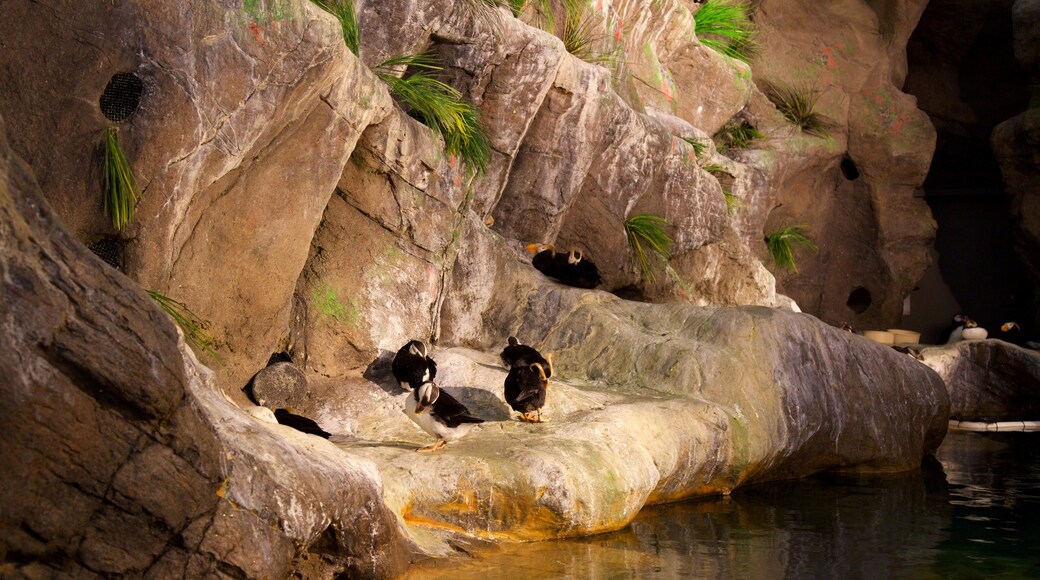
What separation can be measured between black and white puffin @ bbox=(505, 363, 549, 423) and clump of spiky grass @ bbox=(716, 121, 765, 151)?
9.20 m

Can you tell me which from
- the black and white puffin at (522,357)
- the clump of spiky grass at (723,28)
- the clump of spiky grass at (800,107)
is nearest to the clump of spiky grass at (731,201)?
the clump of spiky grass at (723,28)

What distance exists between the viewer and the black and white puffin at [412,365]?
7.89m

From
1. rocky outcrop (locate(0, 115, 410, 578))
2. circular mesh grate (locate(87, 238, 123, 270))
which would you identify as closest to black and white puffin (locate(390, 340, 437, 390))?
circular mesh grate (locate(87, 238, 123, 270))

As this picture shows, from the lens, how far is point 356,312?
8750mm

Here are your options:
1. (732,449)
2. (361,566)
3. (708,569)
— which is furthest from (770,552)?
(361,566)

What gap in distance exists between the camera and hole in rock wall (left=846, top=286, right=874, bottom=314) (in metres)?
18.3

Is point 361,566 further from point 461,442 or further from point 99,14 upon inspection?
point 99,14

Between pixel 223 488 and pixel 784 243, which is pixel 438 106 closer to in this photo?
pixel 223 488

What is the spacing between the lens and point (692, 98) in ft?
50.8

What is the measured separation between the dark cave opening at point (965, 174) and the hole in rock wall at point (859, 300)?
2034mm

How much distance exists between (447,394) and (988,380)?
1002 cm

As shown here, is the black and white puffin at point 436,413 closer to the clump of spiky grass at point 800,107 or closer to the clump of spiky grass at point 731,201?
the clump of spiky grass at point 731,201

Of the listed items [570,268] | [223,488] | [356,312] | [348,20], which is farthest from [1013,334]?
[223,488]

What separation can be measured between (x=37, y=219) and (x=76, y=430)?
85cm
